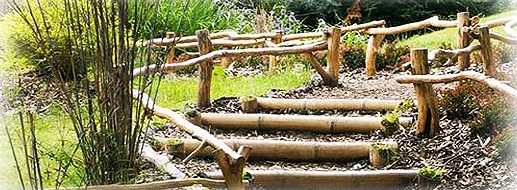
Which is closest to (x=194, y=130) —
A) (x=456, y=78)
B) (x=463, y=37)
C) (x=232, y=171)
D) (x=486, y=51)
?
(x=232, y=171)

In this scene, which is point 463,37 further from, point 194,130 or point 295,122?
point 194,130

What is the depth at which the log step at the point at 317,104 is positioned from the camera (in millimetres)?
2703

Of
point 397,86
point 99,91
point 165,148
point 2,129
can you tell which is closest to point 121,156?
point 99,91

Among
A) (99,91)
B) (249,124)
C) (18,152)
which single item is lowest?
(249,124)

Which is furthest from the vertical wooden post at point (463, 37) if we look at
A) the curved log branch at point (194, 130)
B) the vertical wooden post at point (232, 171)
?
the vertical wooden post at point (232, 171)

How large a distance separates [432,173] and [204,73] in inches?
41.7

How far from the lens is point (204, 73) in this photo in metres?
2.86

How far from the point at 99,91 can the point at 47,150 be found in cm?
26

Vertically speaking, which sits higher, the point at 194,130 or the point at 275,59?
the point at 194,130

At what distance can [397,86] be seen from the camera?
10.0ft

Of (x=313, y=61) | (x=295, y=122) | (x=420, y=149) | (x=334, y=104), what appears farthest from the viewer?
(x=313, y=61)

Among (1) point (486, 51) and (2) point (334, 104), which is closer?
(1) point (486, 51)

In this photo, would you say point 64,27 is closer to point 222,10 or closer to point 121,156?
point 121,156

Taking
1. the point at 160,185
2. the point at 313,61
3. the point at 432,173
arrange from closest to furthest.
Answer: the point at 160,185 < the point at 432,173 < the point at 313,61
